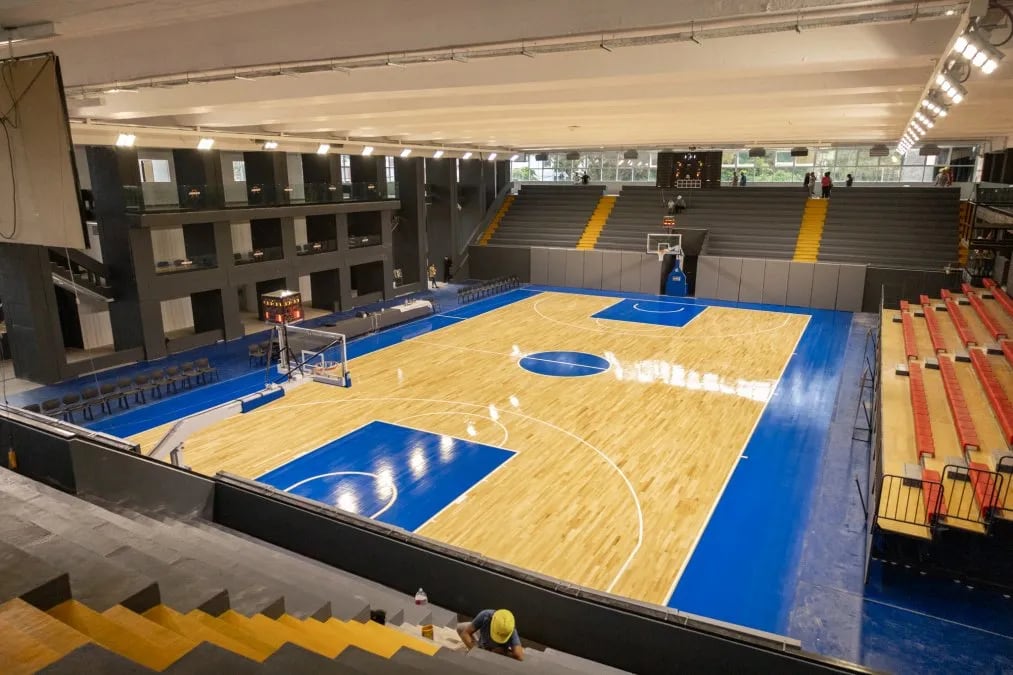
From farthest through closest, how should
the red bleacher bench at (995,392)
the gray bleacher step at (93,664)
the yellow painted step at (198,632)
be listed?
the red bleacher bench at (995,392)
the yellow painted step at (198,632)
the gray bleacher step at (93,664)

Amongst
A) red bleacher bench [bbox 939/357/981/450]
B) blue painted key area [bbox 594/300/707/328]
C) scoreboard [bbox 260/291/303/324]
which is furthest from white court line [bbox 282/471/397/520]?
blue painted key area [bbox 594/300/707/328]

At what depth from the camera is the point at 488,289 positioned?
24547mm

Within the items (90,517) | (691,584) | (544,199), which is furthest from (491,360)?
(544,199)

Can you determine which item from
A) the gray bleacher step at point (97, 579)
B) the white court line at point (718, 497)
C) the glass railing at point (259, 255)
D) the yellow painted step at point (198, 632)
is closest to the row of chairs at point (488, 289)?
the glass railing at point (259, 255)

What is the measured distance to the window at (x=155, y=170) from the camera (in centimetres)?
1880

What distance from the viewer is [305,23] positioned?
18.6 ft

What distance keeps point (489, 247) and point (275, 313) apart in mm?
17640

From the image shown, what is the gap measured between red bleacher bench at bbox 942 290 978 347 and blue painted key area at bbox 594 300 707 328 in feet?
21.8

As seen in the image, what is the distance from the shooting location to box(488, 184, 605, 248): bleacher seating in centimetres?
2761

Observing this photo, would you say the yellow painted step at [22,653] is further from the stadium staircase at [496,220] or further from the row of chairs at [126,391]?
the stadium staircase at [496,220]

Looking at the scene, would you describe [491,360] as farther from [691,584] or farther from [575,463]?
[691,584]

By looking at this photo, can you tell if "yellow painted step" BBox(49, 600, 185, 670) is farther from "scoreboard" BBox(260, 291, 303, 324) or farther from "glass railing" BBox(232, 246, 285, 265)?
"glass railing" BBox(232, 246, 285, 265)

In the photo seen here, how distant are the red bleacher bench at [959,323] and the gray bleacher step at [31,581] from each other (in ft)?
48.0

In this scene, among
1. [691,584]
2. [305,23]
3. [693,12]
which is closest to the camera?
[693,12]
